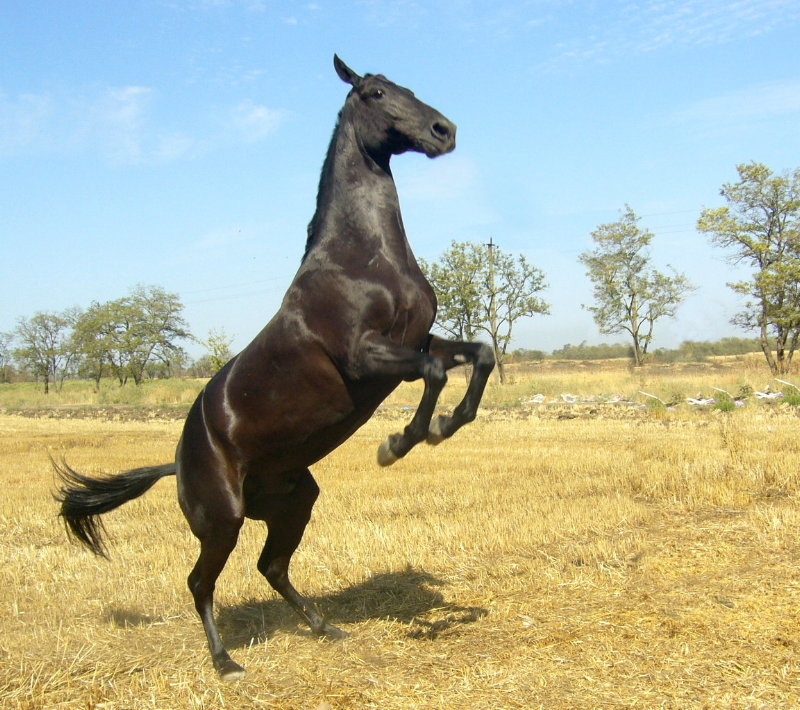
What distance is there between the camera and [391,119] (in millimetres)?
4359

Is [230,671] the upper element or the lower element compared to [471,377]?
lower

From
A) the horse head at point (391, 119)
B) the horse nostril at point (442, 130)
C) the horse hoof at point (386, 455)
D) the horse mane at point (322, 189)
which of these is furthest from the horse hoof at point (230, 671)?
the horse nostril at point (442, 130)

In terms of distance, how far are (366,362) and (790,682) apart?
2.68 metres

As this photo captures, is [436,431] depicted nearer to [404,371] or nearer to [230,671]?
[404,371]

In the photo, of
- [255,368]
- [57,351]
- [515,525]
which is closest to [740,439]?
[515,525]

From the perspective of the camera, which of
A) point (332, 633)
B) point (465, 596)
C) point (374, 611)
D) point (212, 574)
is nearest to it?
point (212, 574)

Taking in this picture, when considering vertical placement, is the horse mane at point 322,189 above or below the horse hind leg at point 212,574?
above

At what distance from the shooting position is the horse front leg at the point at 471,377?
4047mm

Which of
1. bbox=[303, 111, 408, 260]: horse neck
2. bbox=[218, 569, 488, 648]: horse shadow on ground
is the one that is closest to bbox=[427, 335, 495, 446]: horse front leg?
bbox=[303, 111, 408, 260]: horse neck

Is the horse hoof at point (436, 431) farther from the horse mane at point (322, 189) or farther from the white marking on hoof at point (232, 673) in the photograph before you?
the white marking on hoof at point (232, 673)

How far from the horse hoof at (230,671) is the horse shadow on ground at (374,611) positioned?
0.47 meters

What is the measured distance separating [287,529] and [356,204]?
229cm

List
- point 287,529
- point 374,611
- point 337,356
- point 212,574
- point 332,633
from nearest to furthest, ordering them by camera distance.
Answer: point 337,356 → point 212,574 → point 332,633 → point 287,529 → point 374,611

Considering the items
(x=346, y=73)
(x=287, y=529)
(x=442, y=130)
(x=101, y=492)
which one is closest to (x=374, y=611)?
(x=287, y=529)
